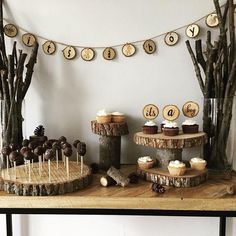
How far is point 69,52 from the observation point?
3.77 feet

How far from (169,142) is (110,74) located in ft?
1.13

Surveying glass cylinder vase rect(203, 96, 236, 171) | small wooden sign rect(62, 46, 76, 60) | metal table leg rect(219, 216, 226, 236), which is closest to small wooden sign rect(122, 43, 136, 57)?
small wooden sign rect(62, 46, 76, 60)

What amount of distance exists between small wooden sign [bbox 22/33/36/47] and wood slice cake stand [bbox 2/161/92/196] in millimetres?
421

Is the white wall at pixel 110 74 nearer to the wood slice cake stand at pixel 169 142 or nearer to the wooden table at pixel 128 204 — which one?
the wood slice cake stand at pixel 169 142

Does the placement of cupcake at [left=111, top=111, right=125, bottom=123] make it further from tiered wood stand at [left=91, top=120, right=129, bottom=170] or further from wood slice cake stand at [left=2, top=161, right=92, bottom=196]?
wood slice cake stand at [left=2, top=161, right=92, bottom=196]

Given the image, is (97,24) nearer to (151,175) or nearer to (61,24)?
(61,24)

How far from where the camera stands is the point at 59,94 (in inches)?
46.2

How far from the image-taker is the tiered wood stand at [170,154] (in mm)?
942

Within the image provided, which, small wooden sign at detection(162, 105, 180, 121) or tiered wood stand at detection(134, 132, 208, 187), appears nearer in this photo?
tiered wood stand at detection(134, 132, 208, 187)

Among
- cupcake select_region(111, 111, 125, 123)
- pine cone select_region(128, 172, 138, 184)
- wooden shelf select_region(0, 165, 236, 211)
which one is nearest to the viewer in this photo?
wooden shelf select_region(0, 165, 236, 211)

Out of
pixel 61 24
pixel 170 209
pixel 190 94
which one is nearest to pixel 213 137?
pixel 190 94

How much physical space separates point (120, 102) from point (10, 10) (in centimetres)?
48

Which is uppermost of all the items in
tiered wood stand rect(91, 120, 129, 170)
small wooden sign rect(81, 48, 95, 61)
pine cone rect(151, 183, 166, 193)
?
small wooden sign rect(81, 48, 95, 61)

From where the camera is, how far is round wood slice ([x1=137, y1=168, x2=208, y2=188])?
0.94m
